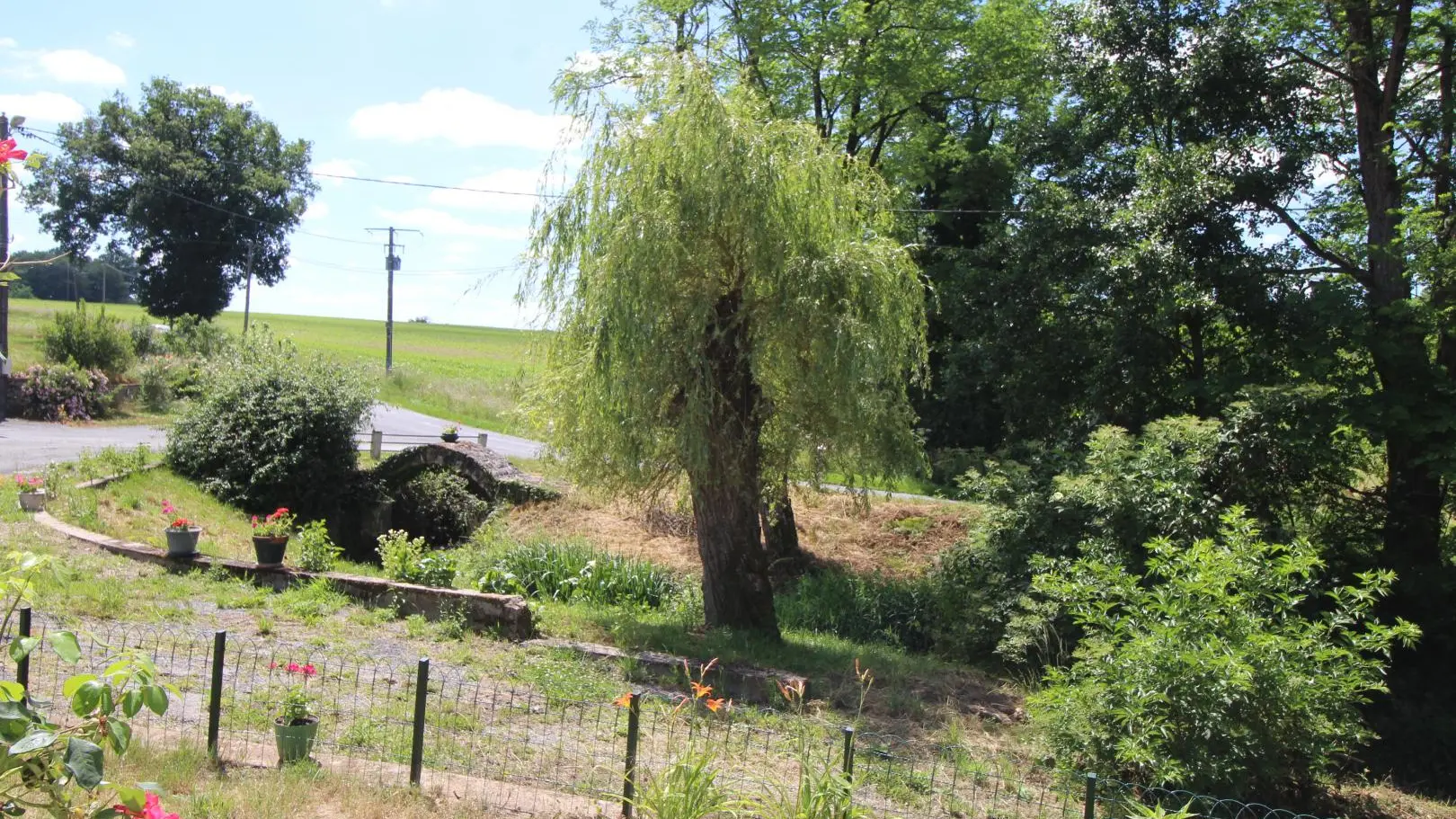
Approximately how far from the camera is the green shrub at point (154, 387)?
101 feet

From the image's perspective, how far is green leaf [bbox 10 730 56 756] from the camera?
2.38 metres

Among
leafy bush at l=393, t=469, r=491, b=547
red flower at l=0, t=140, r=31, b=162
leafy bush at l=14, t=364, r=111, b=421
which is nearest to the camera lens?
red flower at l=0, t=140, r=31, b=162

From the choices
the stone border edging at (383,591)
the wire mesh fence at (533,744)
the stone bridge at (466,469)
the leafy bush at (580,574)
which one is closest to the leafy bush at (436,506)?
the stone bridge at (466,469)

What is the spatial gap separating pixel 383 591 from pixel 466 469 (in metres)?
8.94

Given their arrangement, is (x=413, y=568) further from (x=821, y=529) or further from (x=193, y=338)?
(x=193, y=338)

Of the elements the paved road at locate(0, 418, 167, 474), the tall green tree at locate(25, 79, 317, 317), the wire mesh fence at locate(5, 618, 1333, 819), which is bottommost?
the wire mesh fence at locate(5, 618, 1333, 819)

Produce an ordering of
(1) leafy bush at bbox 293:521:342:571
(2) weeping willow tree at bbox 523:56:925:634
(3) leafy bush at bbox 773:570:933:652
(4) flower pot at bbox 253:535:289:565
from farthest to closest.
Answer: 1. (3) leafy bush at bbox 773:570:933:652
2. (1) leafy bush at bbox 293:521:342:571
3. (4) flower pot at bbox 253:535:289:565
4. (2) weeping willow tree at bbox 523:56:925:634

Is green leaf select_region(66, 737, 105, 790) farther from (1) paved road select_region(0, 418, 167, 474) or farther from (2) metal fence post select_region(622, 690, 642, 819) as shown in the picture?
(1) paved road select_region(0, 418, 167, 474)

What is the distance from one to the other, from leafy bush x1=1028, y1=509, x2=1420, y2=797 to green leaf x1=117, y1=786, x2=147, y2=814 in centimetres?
578

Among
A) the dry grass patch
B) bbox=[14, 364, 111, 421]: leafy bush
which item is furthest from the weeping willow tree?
bbox=[14, 364, 111, 421]: leafy bush

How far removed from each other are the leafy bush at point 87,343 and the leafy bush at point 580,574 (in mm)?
21346

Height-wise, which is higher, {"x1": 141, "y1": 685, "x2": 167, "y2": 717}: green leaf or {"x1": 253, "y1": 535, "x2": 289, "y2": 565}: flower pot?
{"x1": 141, "y1": 685, "x2": 167, "y2": 717}: green leaf

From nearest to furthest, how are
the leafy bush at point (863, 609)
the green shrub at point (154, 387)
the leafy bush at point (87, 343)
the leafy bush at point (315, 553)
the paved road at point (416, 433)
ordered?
the leafy bush at point (315, 553), the leafy bush at point (863, 609), the paved road at point (416, 433), the leafy bush at point (87, 343), the green shrub at point (154, 387)

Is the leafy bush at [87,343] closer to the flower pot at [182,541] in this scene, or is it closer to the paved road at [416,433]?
the paved road at [416,433]
